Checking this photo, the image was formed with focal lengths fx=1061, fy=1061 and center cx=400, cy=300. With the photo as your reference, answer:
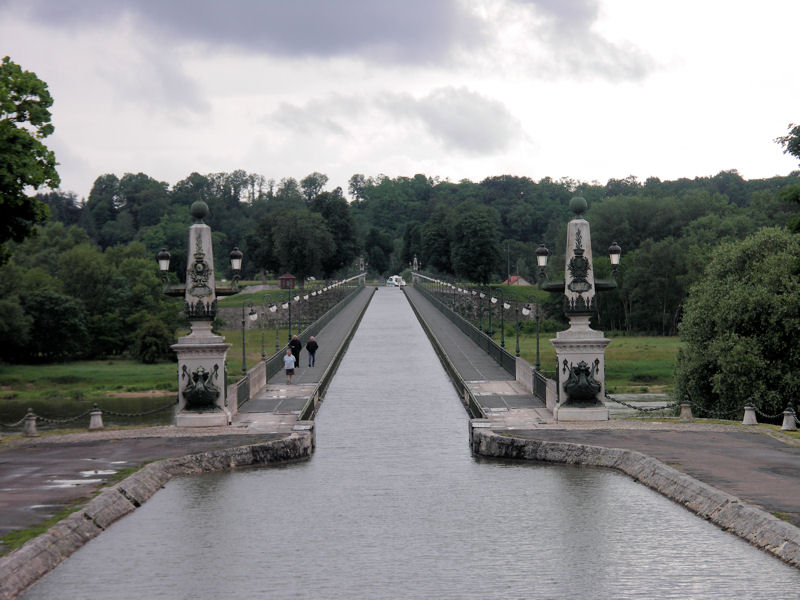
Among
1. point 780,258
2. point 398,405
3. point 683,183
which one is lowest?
point 398,405

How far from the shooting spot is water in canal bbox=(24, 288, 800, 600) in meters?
15.0

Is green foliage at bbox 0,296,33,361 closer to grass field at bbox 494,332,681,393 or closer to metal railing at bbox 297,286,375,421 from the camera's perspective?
metal railing at bbox 297,286,375,421

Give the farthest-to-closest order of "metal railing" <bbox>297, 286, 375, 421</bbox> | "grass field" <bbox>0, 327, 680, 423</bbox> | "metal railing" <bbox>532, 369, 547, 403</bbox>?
"grass field" <bbox>0, 327, 680, 423</bbox> → "metal railing" <bbox>532, 369, 547, 403</bbox> → "metal railing" <bbox>297, 286, 375, 421</bbox>

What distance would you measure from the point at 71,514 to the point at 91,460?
6.29 metres

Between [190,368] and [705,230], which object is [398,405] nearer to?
[190,368]

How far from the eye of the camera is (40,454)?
2495 cm

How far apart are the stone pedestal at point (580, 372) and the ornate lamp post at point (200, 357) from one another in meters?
9.30

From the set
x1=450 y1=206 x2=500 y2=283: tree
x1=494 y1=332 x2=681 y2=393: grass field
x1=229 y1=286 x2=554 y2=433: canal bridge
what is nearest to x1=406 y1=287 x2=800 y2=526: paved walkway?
x1=229 y1=286 x2=554 y2=433: canal bridge

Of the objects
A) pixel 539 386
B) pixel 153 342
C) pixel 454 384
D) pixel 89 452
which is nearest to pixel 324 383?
A: pixel 454 384

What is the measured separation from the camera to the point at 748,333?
41.5 metres

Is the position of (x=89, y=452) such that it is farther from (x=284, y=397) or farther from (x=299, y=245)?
(x=299, y=245)

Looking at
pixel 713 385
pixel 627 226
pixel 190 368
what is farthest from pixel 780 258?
pixel 627 226

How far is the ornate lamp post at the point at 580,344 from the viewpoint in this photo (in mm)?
29203

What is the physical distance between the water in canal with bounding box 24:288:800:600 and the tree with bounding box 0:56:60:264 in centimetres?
1216
